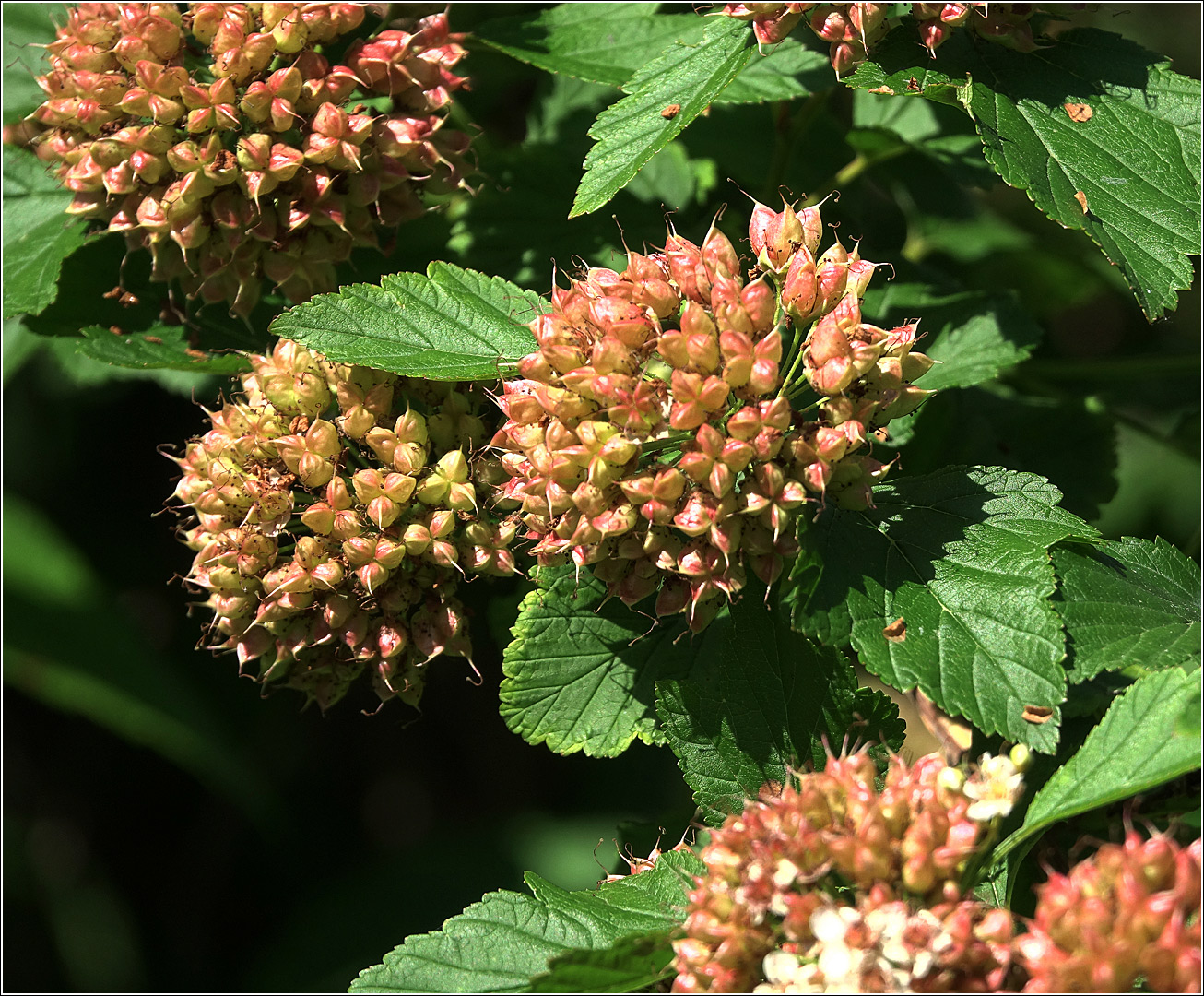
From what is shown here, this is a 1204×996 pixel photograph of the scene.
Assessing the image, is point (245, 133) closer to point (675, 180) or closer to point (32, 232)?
point (32, 232)

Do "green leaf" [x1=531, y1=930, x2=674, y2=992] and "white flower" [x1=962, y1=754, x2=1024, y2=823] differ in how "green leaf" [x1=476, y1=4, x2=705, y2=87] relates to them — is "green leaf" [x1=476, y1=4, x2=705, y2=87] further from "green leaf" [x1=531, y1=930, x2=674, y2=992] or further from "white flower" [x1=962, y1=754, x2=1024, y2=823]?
"green leaf" [x1=531, y1=930, x2=674, y2=992]

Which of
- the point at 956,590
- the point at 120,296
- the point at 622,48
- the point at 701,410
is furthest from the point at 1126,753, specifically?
the point at 120,296

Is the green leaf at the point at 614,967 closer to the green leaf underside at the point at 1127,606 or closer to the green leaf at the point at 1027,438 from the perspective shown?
the green leaf underside at the point at 1127,606

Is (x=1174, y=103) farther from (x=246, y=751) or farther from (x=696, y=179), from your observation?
(x=246, y=751)

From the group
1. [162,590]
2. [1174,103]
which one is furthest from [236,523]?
[162,590]

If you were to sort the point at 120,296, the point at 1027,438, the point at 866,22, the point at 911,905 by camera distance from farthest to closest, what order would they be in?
the point at 1027,438 → the point at 120,296 → the point at 866,22 → the point at 911,905

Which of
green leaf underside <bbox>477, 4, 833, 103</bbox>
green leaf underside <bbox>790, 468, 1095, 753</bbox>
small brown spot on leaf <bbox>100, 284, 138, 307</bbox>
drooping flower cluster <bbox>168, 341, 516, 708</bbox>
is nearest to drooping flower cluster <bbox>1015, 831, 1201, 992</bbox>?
green leaf underside <bbox>790, 468, 1095, 753</bbox>
